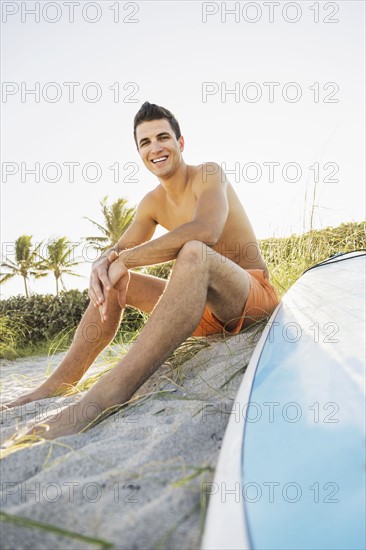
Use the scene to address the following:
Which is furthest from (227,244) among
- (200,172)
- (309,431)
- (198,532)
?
(198,532)

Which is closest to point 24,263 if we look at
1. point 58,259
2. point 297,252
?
point 58,259

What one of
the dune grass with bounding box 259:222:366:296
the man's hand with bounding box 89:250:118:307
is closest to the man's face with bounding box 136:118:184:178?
the man's hand with bounding box 89:250:118:307

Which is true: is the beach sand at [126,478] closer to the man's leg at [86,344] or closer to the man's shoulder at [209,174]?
the man's leg at [86,344]

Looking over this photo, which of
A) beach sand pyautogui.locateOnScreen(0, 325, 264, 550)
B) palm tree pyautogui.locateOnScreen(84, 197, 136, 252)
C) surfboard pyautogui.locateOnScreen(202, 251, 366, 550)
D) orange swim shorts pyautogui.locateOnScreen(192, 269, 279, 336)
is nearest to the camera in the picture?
surfboard pyautogui.locateOnScreen(202, 251, 366, 550)

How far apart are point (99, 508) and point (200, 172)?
1923 millimetres

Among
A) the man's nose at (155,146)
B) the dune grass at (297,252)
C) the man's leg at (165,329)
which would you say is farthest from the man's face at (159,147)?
the dune grass at (297,252)

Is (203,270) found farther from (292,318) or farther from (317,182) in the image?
(317,182)

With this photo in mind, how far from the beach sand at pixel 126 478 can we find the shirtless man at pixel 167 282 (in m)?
0.13

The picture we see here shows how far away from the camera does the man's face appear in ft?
9.11

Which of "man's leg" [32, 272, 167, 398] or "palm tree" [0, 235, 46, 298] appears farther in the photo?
"palm tree" [0, 235, 46, 298]

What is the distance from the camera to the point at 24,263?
2725cm

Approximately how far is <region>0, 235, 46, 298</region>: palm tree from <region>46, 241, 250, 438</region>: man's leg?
25.3m

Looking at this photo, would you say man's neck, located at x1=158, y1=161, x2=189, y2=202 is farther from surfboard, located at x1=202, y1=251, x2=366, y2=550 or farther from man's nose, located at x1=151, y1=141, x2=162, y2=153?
surfboard, located at x1=202, y1=251, x2=366, y2=550

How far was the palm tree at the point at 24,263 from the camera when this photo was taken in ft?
87.9
